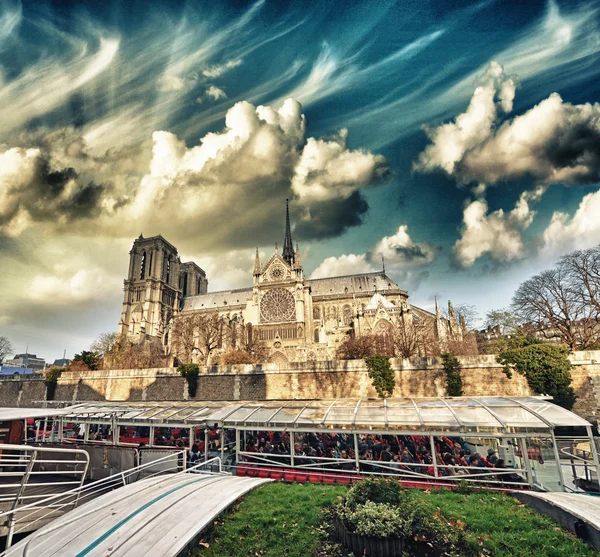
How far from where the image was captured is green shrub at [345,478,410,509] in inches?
247

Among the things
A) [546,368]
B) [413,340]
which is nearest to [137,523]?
[546,368]

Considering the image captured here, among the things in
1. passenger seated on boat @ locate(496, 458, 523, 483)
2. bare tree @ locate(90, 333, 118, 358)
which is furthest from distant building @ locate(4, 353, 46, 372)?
passenger seated on boat @ locate(496, 458, 523, 483)

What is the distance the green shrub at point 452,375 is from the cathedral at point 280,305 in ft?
62.4

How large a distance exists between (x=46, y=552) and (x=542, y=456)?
12152mm

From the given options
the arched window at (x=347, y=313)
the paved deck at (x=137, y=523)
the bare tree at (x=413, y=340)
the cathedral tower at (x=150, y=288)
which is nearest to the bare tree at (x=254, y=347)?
the bare tree at (x=413, y=340)

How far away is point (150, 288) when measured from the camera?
80.1 metres

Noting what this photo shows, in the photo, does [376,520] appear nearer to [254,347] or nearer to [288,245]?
[254,347]

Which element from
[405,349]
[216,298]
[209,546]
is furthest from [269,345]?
[209,546]

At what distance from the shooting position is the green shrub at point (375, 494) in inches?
247

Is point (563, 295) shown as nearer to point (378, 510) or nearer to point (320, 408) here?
point (320, 408)

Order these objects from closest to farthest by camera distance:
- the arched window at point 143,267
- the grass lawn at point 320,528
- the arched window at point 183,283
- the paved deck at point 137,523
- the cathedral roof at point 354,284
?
the paved deck at point 137,523 → the grass lawn at point 320,528 → the cathedral roof at point 354,284 → the arched window at point 143,267 → the arched window at point 183,283

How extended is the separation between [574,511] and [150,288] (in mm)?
83578

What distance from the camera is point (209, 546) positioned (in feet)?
18.1

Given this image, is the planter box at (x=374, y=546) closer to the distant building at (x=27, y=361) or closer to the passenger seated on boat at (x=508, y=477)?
the passenger seated on boat at (x=508, y=477)
